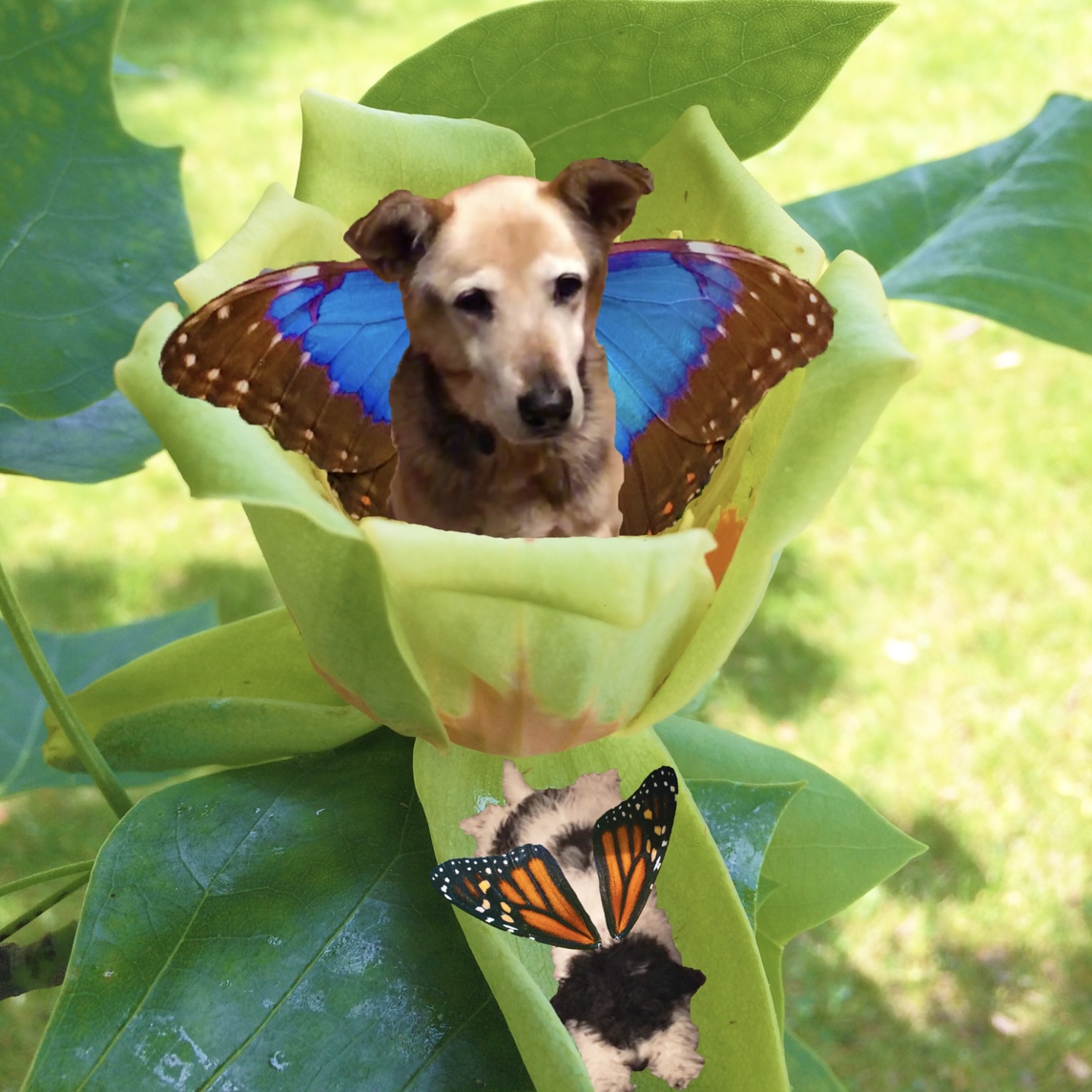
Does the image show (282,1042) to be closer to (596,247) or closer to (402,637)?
(402,637)

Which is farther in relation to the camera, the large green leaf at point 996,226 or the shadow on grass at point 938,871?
the shadow on grass at point 938,871

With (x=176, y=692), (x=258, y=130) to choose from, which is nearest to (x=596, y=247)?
(x=176, y=692)

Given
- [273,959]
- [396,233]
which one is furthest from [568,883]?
[396,233]

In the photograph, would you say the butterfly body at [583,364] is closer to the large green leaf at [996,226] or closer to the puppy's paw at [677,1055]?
the puppy's paw at [677,1055]

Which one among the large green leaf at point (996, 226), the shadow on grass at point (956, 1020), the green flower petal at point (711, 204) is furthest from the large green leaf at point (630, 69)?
the shadow on grass at point (956, 1020)

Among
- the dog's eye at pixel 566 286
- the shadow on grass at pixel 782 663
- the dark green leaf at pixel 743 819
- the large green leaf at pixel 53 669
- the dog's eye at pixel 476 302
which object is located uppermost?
the dog's eye at pixel 476 302

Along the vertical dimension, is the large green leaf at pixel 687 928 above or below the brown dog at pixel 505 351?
below
